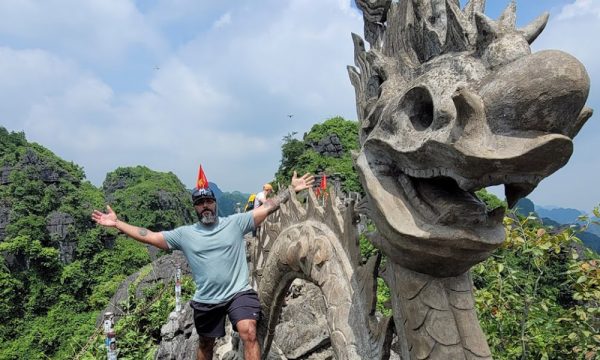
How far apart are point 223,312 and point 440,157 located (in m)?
2.10

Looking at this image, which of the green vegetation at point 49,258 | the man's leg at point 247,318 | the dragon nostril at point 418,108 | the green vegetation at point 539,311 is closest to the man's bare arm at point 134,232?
the man's leg at point 247,318

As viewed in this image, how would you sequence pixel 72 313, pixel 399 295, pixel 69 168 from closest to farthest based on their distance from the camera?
pixel 399 295
pixel 72 313
pixel 69 168

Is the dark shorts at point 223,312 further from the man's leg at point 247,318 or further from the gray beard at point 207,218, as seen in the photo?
the gray beard at point 207,218

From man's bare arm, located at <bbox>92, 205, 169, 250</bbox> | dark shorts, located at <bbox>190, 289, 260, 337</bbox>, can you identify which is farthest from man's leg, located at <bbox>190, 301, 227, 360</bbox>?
man's bare arm, located at <bbox>92, 205, 169, 250</bbox>

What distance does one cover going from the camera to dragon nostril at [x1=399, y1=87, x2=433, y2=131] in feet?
5.12

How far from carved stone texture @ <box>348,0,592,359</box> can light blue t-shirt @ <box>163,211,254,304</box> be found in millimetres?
1355

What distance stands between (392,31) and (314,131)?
90.2 ft

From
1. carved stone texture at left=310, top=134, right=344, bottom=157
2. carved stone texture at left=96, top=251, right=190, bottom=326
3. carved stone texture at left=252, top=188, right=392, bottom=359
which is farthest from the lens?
carved stone texture at left=310, top=134, right=344, bottom=157

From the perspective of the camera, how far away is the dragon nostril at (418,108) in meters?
1.56

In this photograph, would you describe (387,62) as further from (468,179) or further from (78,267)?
(78,267)

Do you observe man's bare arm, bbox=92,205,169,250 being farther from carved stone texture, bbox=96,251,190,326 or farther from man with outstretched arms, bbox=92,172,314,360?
carved stone texture, bbox=96,251,190,326

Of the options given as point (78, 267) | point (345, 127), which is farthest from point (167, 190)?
point (345, 127)

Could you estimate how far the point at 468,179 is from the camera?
52.2 inches

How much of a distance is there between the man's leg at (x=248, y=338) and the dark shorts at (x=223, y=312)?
0.12 feet
